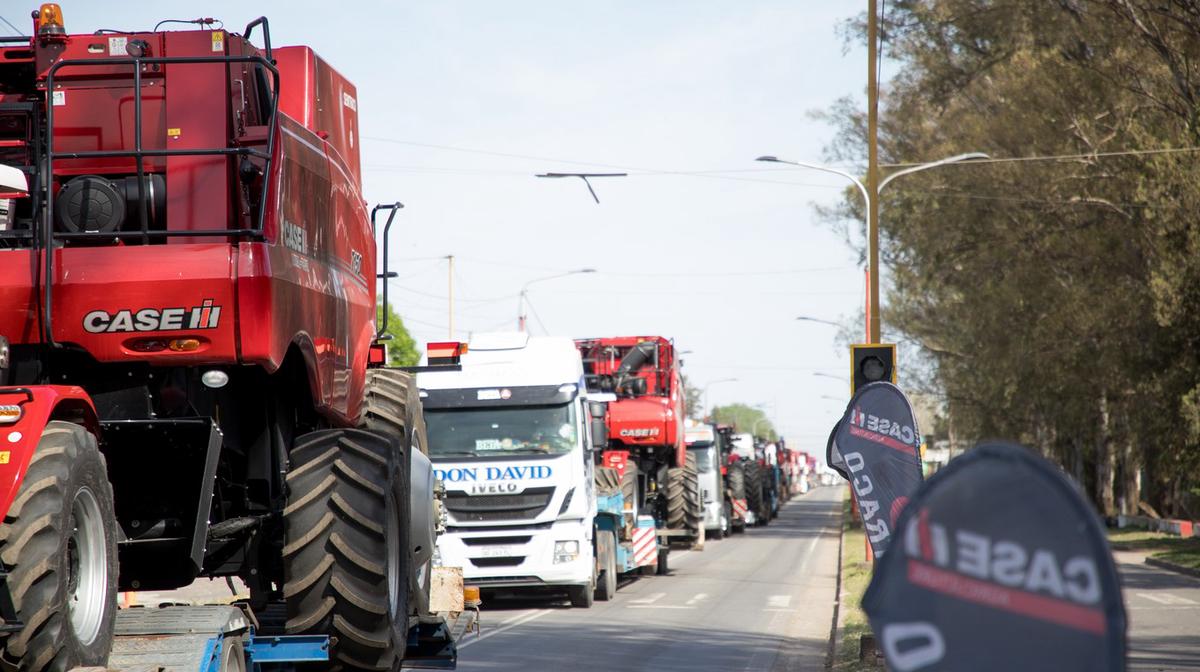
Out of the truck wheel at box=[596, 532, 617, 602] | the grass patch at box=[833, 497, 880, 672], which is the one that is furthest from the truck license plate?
the grass patch at box=[833, 497, 880, 672]

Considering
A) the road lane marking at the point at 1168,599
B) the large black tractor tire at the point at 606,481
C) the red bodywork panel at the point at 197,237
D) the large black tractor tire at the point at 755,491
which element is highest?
the red bodywork panel at the point at 197,237

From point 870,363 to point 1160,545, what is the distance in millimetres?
25961

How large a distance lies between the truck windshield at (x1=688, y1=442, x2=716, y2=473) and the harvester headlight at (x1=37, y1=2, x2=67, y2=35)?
32628 millimetres

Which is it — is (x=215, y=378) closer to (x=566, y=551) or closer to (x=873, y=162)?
(x=566, y=551)

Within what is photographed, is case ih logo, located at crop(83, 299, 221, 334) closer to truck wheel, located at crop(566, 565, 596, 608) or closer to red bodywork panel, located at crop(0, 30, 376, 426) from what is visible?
red bodywork panel, located at crop(0, 30, 376, 426)

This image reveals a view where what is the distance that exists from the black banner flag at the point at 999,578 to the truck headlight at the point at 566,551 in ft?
54.3

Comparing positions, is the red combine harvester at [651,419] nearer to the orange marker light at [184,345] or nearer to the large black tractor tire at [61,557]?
the orange marker light at [184,345]

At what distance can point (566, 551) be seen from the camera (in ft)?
64.1

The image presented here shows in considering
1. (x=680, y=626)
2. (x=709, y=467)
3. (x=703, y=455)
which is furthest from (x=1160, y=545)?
(x=680, y=626)

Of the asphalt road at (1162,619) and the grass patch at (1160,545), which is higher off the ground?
the asphalt road at (1162,619)

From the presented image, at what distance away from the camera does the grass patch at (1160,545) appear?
99.7ft

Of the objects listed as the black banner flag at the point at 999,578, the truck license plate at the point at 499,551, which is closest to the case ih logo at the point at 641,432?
the truck license plate at the point at 499,551

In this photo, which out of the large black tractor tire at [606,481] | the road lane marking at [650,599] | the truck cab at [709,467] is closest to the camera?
the road lane marking at [650,599]

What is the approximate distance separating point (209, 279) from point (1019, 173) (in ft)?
91.3
